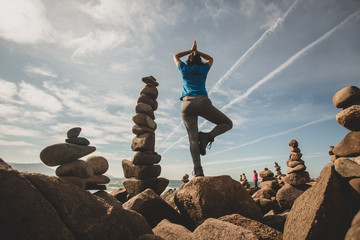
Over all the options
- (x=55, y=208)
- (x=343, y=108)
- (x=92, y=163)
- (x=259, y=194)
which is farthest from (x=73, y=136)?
(x=343, y=108)

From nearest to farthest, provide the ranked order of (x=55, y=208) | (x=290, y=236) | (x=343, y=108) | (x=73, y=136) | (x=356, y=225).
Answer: (x=356, y=225) → (x=55, y=208) → (x=290, y=236) → (x=343, y=108) → (x=73, y=136)

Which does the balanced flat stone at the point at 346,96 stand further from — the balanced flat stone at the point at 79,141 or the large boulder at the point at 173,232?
the balanced flat stone at the point at 79,141

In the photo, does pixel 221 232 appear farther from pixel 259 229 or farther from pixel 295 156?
pixel 295 156

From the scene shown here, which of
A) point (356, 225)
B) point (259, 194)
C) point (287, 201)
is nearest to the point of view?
point (356, 225)

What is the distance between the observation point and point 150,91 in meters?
9.77

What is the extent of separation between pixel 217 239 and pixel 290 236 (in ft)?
2.62

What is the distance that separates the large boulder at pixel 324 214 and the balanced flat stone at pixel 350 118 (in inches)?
65.0

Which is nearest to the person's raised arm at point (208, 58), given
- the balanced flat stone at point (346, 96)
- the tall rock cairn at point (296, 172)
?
the balanced flat stone at point (346, 96)

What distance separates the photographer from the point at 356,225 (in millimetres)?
1084

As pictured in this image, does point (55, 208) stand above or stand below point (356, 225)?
above

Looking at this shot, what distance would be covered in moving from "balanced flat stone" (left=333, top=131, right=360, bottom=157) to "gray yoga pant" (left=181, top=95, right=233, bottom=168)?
205 centimetres

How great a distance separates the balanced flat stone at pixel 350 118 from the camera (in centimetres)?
323

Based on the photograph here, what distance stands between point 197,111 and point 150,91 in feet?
19.3

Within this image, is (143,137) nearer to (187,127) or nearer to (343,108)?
(187,127)
